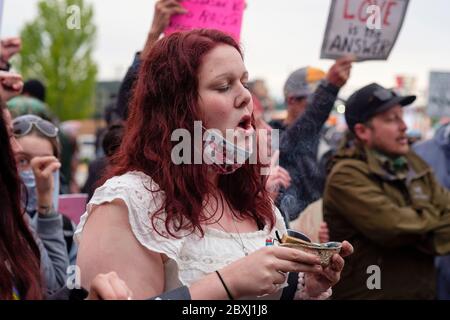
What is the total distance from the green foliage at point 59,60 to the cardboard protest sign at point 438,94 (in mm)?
16767

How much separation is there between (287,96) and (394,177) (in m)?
0.75

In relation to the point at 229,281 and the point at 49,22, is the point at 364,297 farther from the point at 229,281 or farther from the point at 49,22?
the point at 49,22

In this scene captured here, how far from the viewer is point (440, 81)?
7.26 m

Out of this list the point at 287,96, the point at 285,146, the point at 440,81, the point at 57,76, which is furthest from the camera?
the point at 57,76

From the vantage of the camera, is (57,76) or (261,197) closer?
(261,197)

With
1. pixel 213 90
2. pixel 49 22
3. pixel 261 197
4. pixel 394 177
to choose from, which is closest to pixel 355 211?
pixel 394 177

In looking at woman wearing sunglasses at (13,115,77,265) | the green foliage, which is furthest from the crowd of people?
the green foliage

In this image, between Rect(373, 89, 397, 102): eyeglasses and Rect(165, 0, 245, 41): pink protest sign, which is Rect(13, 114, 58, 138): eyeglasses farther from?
Rect(373, 89, 397, 102): eyeglasses

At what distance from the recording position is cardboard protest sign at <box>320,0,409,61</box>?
3.63 metres

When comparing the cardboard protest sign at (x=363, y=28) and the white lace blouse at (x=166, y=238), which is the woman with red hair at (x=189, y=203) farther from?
the cardboard protest sign at (x=363, y=28)

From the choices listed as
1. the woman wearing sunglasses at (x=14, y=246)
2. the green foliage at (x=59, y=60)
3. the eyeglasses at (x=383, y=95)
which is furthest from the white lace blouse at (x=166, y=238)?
the green foliage at (x=59, y=60)

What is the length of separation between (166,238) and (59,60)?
2629 centimetres

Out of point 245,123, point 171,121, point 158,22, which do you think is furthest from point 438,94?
point 171,121

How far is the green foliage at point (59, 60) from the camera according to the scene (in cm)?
2467
